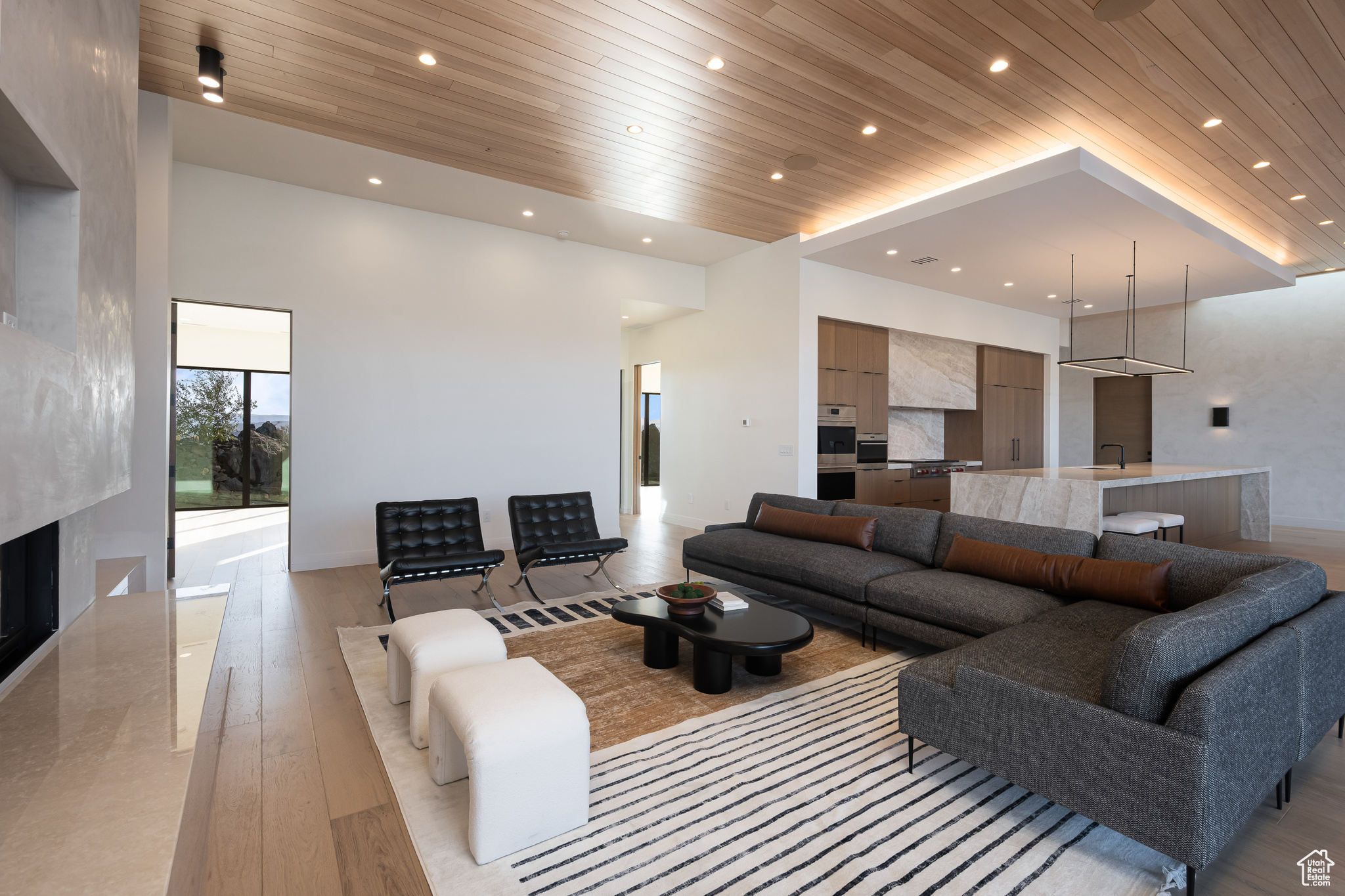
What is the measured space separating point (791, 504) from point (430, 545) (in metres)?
2.81

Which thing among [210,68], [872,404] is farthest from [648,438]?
[210,68]

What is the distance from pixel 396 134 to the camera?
4410mm

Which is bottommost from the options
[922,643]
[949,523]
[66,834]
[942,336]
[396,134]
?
[922,643]

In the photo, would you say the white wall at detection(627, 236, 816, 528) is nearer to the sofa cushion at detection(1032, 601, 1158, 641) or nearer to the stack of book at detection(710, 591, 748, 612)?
the stack of book at detection(710, 591, 748, 612)

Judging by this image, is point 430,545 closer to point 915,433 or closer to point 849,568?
point 849,568

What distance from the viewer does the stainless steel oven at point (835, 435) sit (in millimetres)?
6941

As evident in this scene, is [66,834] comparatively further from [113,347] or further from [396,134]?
[396,134]

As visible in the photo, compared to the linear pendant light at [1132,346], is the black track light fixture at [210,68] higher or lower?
higher

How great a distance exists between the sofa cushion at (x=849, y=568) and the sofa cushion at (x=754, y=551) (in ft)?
0.24

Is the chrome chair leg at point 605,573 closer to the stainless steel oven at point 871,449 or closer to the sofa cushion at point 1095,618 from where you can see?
the sofa cushion at point 1095,618

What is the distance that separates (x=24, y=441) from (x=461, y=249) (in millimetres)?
5152

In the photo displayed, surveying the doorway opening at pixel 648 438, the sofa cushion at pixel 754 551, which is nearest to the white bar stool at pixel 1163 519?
the sofa cushion at pixel 754 551

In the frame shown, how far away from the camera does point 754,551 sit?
14.2 ft

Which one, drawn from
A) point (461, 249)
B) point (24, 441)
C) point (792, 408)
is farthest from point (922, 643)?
point (461, 249)
